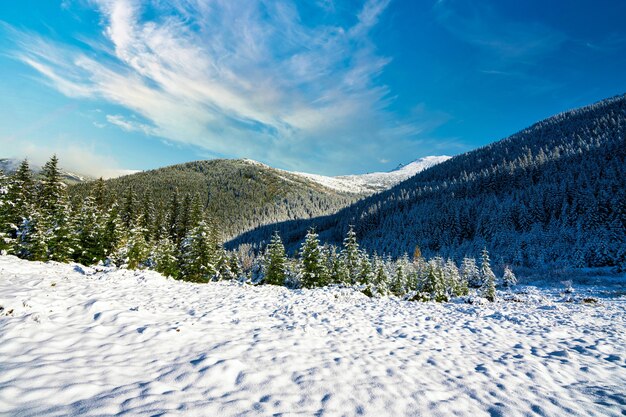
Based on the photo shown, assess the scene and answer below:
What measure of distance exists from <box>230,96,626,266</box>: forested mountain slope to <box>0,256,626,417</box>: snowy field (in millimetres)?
98946

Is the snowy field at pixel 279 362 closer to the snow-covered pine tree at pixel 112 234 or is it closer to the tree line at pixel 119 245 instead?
the tree line at pixel 119 245

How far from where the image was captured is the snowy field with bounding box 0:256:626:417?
16.4ft

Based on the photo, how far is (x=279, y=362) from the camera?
23.7 ft

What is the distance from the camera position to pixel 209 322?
34.6 ft

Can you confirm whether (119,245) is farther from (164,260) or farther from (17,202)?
(17,202)

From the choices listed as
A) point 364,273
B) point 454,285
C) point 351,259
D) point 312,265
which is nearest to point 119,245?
point 312,265

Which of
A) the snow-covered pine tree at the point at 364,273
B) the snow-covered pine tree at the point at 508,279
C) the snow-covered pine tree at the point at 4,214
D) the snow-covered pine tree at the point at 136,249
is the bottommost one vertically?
the snow-covered pine tree at the point at 508,279

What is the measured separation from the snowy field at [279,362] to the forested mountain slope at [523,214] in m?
98.9

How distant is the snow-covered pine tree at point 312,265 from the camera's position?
3456 cm

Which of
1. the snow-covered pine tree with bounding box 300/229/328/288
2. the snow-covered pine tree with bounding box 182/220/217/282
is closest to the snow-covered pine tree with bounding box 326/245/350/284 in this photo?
→ the snow-covered pine tree with bounding box 300/229/328/288

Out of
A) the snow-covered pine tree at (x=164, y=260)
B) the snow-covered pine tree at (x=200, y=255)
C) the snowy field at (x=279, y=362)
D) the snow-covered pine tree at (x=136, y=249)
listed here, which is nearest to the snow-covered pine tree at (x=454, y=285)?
the snowy field at (x=279, y=362)

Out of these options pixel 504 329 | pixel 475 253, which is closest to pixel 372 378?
pixel 504 329

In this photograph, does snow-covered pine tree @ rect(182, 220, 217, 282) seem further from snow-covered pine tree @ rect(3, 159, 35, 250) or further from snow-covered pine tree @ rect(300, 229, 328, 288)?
snow-covered pine tree @ rect(3, 159, 35, 250)

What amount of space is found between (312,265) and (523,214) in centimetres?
11703
